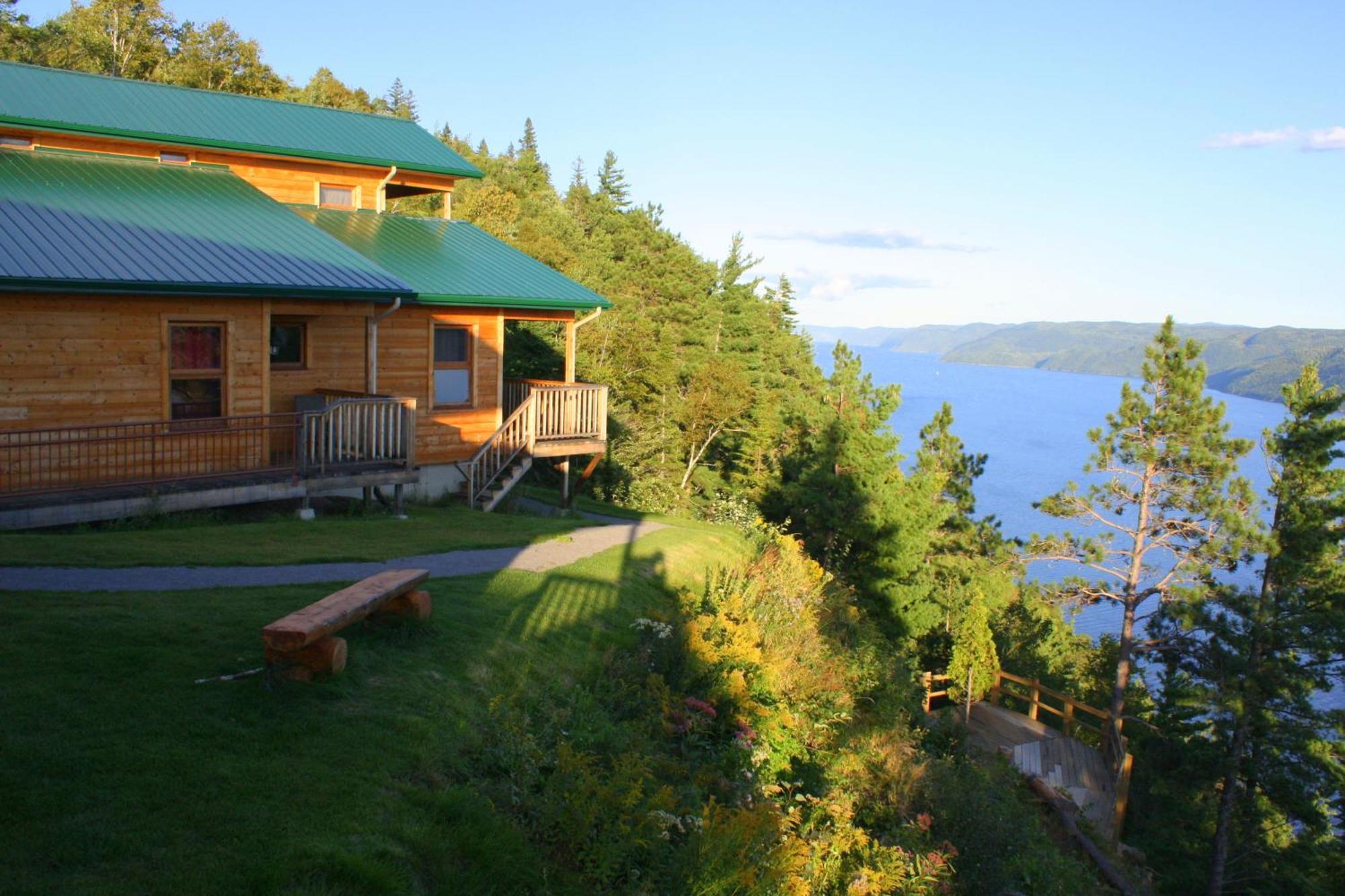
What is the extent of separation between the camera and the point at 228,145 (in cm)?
1983

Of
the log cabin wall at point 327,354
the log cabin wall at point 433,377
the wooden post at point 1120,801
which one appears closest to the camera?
the log cabin wall at point 327,354

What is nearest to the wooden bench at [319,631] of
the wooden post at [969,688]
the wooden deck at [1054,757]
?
the wooden deck at [1054,757]

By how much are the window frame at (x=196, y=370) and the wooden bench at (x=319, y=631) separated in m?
7.72

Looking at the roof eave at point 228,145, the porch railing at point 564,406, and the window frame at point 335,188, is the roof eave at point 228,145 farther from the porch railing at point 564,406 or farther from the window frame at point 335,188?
the porch railing at point 564,406

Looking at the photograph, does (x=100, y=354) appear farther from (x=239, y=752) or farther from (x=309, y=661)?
(x=239, y=752)

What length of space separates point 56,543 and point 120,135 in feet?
33.6

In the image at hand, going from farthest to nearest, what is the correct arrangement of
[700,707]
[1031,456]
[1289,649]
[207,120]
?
1. [1031,456]
2. [1289,649]
3. [207,120]
4. [700,707]

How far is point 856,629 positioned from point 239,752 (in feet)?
46.7

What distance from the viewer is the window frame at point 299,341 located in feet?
58.3

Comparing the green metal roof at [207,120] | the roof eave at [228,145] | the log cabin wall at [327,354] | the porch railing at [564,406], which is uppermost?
the green metal roof at [207,120]

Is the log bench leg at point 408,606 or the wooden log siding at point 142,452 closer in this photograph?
the log bench leg at point 408,606

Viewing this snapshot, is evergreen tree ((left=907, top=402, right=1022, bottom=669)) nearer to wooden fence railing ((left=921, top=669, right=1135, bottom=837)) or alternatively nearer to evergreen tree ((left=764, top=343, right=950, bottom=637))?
evergreen tree ((left=764, top=343, right=950, bottom=637))

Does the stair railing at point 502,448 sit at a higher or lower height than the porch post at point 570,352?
lower

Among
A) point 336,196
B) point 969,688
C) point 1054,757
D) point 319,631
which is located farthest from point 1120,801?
point 319,631
